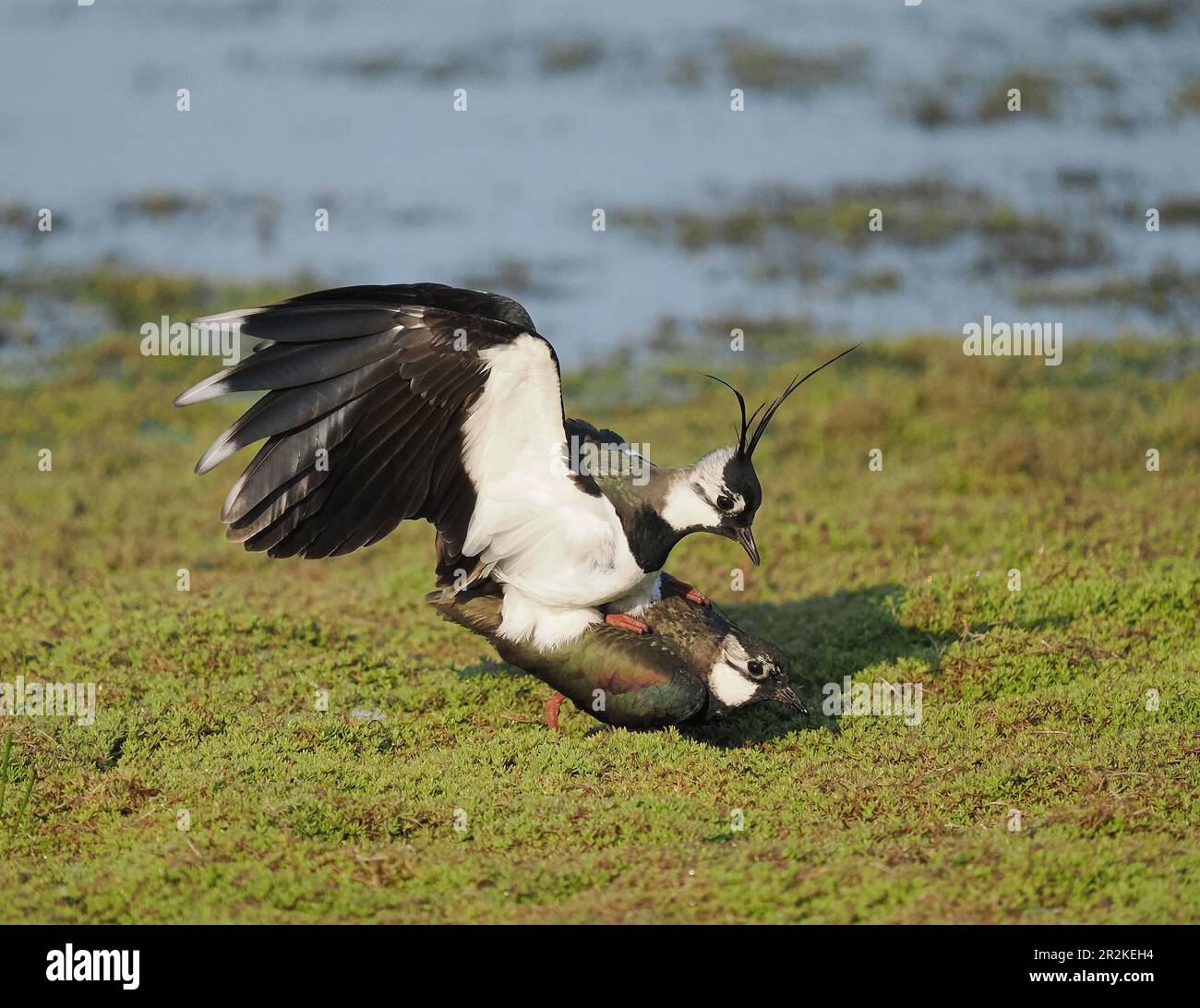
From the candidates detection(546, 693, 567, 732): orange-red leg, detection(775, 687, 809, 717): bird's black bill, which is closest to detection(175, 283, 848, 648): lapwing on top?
detection(546, 693, 567, 732): orange-red leg

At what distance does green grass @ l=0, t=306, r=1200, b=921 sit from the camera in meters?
4.74

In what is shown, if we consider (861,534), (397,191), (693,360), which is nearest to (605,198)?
(397,191)

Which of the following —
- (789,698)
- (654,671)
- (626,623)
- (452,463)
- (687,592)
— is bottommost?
(789,698)

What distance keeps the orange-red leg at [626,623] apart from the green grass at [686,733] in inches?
17.2

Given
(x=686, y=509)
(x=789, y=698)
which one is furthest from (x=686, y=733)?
(x=686, y=509)

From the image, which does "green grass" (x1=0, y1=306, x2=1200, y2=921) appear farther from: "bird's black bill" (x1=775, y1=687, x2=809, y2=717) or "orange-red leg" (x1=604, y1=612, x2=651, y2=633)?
"orange-red leg" (x1=604, y1=612, x2=651, y2=633)

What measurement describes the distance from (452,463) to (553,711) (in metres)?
1.18

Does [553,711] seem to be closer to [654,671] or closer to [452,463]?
[654,671]

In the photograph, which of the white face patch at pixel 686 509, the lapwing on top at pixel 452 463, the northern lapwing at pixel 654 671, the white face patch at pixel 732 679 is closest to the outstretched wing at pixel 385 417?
the lapwing on top at pixel 452 463

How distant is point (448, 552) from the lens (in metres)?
5.98

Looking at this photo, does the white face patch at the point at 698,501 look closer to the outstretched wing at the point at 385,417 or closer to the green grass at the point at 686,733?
the outstretched wing at the point at 385,417

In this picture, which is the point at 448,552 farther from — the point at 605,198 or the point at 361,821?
the point at 605,198

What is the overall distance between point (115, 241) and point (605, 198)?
15.5ft

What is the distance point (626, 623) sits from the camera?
243 inches
